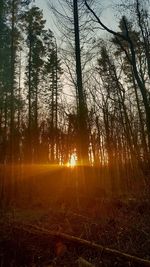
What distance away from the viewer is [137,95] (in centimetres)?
2167

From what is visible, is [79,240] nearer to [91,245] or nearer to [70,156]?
[91,245]

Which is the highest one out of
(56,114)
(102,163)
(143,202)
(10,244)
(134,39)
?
(134,39)

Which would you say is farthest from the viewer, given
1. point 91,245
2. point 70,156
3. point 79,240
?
point 70,156

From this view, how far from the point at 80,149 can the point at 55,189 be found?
432 inches

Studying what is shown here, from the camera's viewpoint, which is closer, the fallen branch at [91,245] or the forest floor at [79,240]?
the fallen branch at [91,245]

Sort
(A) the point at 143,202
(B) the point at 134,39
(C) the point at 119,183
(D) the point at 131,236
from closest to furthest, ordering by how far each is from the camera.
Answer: (D) the point at 131,236 < (A) the point at 143,202 < (B) the point at 134,39 < (C) the point at 119,183

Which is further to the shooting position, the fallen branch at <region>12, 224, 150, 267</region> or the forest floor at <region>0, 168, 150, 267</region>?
the forest floor at <region>0, 168, 150, 267</region>

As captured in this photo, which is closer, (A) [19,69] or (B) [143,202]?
(B) [143,202]

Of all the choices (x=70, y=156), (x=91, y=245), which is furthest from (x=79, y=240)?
(x=70, y=156)

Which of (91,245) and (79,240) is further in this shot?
(79,240)

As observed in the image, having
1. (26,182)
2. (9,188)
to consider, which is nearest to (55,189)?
(26,182)

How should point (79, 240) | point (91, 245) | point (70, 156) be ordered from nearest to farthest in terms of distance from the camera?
point (91, 245) < point (79, 240) < point (70, 156)

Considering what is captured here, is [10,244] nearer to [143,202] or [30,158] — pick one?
[143,202]

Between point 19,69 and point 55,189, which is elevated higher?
point 19,69
